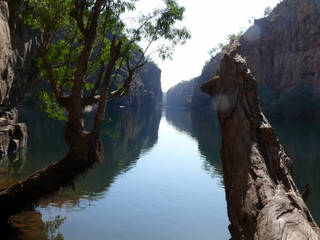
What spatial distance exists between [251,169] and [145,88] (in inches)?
5513

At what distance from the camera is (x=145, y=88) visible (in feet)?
471

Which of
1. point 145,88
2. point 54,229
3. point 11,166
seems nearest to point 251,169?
point 54,229

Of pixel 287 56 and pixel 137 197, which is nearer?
pixel 137 197

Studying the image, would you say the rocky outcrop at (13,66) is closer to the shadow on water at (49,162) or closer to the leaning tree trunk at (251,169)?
the shadow on water at (49,162)

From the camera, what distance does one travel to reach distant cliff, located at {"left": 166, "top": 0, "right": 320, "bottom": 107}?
6119 centimetres

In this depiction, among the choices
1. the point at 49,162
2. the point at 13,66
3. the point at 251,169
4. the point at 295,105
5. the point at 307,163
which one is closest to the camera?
the point at 251,169

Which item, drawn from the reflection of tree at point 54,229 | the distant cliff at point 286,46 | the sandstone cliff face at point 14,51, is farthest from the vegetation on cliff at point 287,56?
the reflection of tree at point 54,229

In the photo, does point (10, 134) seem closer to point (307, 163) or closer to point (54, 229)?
point (54, 229)

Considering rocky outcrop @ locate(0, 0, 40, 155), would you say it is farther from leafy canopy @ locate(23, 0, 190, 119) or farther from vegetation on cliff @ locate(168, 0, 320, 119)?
vegetation on cliff @ locate(168, 0, 320, 119)

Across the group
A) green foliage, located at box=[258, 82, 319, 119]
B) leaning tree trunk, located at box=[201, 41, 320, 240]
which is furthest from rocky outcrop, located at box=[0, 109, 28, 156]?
green foliage, located at box=[258, 82, 319, 119]

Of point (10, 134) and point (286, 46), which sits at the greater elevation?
point (286, 46)

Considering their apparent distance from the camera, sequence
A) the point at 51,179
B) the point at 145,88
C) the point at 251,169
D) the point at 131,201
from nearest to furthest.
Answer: the point at 251,169 < the point at 51,179 < the point at 131,201 < the point at 145,88

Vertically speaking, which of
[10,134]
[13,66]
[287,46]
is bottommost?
[10,134]

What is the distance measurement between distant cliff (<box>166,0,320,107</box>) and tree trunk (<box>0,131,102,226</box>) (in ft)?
185
